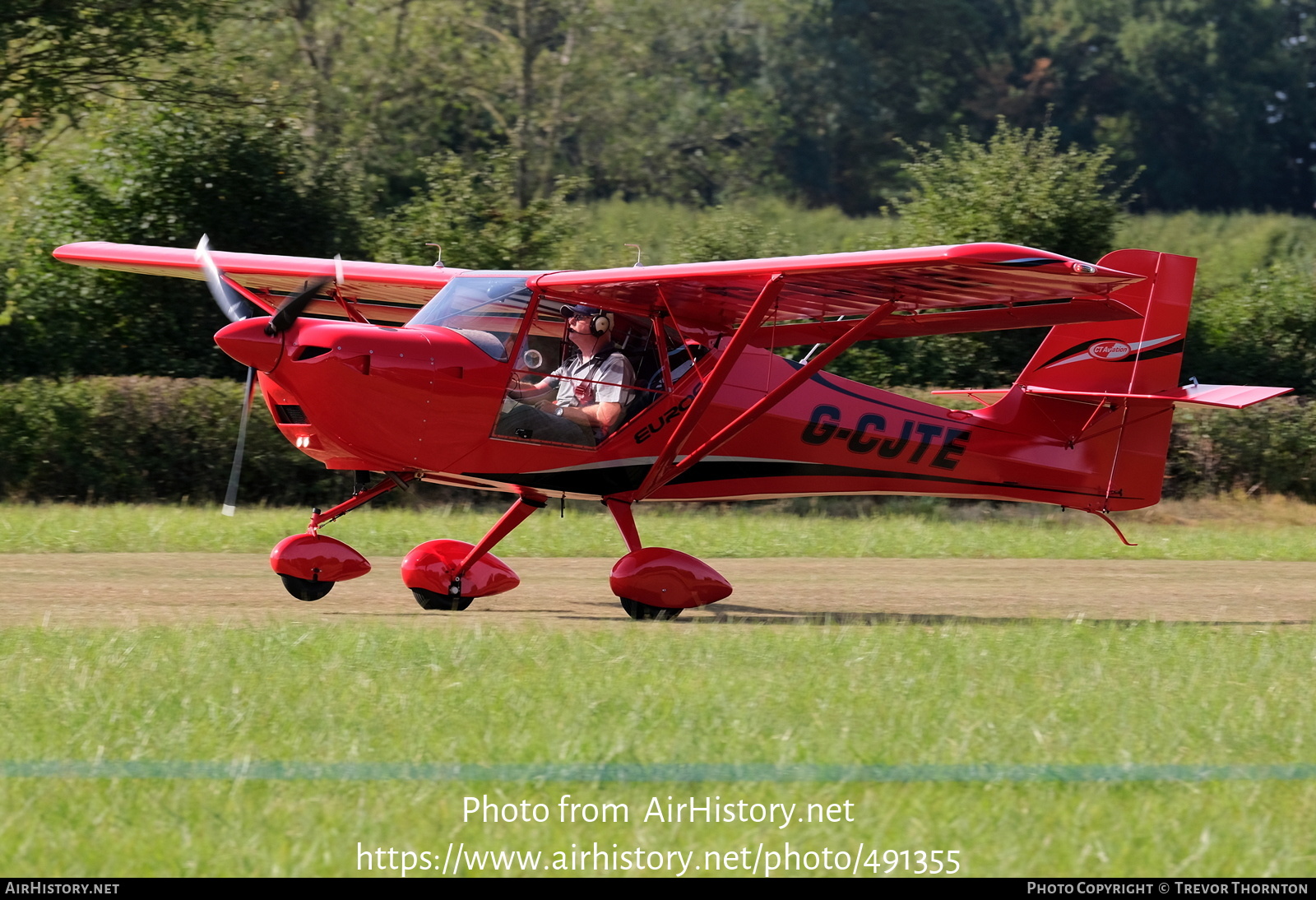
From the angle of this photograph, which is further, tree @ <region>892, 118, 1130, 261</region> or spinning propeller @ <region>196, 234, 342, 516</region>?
tree @ <region>892, 118, 1130, 261</region>

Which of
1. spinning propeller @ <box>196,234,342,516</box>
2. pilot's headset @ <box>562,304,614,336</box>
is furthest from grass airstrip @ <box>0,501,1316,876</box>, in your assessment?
pilot's headset @ <box>562,304,614,336</box>

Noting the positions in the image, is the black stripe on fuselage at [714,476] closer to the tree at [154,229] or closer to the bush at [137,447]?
the bush at [137,447]

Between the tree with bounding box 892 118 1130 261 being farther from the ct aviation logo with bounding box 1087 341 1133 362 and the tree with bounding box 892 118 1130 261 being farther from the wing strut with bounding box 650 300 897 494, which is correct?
the wing strut with bounding box 650 300 897 494

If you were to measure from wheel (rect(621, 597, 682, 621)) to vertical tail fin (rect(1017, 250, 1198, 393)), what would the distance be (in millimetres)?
3918

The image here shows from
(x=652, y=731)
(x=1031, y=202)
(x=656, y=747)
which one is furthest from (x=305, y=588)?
(x=1031, y=202)

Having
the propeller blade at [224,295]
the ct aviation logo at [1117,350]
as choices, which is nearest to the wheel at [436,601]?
the propeller blade at [224,295]

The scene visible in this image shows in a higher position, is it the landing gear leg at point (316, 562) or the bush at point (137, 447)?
the landing gear leg at point (316, 562)

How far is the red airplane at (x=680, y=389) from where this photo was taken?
28.5 feet

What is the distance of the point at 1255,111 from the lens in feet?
210

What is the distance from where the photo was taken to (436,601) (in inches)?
379

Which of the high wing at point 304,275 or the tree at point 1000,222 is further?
the tree at point 1000,222

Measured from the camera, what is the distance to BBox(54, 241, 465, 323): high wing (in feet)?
35.1

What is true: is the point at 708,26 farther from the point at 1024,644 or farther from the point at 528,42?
the point at 1024,644
